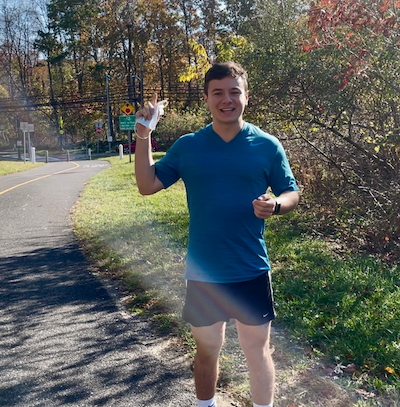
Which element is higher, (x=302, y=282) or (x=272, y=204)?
(x=272, y=204)

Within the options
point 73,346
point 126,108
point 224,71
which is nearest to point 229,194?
point 224,71

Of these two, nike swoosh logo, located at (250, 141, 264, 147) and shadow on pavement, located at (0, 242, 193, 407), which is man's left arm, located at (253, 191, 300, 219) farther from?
shadow on pavement, located at (0, 242, 193, 407)

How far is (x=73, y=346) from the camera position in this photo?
4.11 metres

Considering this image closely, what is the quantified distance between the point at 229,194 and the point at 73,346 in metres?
2.33

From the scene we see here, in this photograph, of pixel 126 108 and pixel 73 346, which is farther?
pixel 126 108

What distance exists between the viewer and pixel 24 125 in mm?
31078

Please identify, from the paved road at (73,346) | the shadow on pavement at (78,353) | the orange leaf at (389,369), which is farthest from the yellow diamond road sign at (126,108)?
the orange leaf at (389,369)

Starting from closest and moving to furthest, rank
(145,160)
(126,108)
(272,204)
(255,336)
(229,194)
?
1. (272,204)
2. (229,194)
3. (255,336)
4. (145,160)
5. (126,108)

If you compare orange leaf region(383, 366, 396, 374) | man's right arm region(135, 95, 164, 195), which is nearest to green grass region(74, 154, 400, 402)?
orange leaf region(383, 366, 396, 374)

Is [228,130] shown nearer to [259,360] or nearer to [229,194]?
[229,194]

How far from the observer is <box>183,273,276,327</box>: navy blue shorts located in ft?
8.34

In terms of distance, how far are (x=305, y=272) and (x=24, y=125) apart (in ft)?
93.3

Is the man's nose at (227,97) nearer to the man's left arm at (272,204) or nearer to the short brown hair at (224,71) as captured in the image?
the short brown hair at (224,71)

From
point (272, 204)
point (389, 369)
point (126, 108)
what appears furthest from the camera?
point (126, 108)
